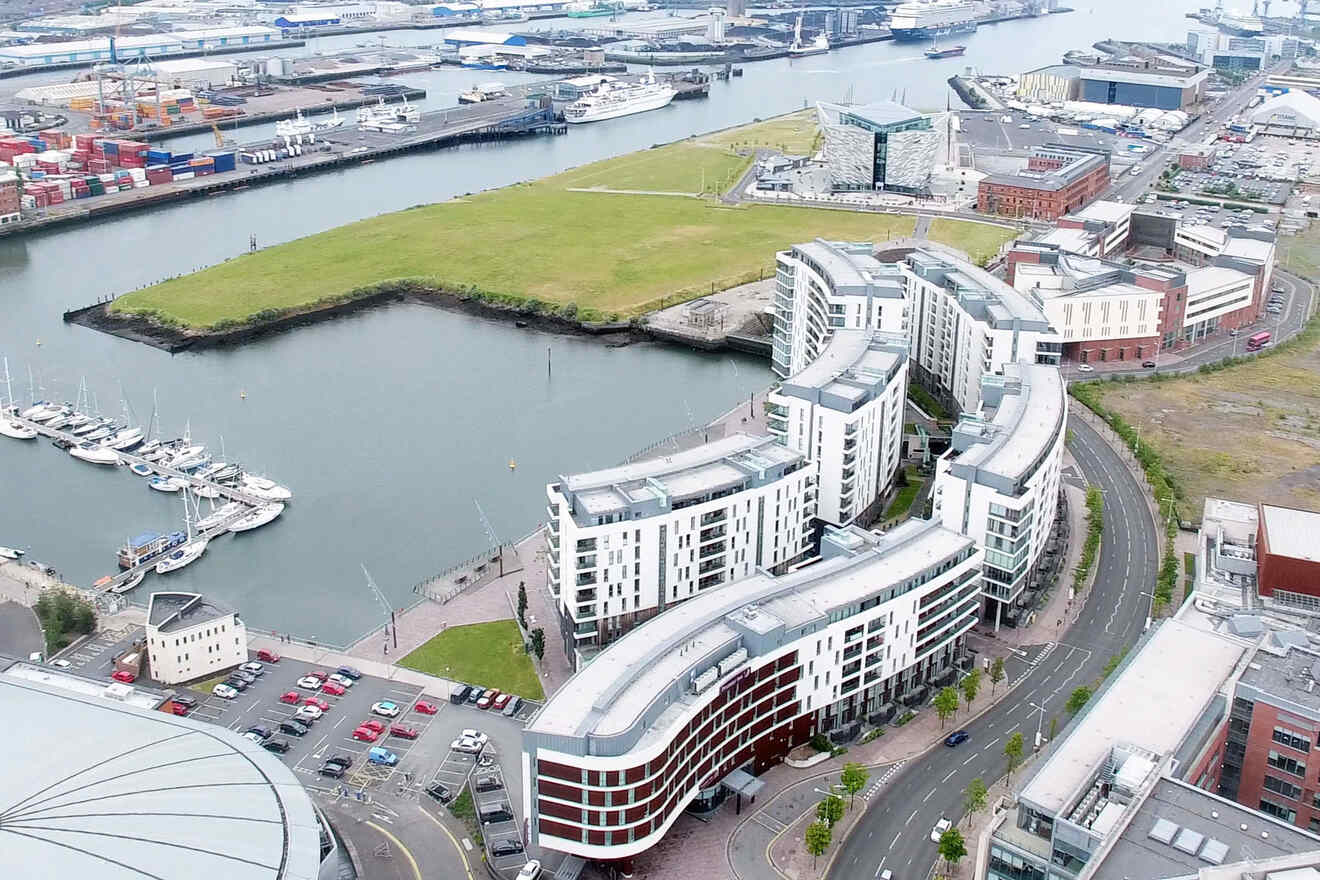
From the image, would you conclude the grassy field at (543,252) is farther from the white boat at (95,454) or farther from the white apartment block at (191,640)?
the white apartment block at (191,640)

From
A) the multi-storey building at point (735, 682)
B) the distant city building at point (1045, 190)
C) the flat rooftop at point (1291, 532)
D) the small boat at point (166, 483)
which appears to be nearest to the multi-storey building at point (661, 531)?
the multi-storey building at point (735, 682)

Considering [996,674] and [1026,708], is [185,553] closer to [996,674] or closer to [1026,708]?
[996,674]

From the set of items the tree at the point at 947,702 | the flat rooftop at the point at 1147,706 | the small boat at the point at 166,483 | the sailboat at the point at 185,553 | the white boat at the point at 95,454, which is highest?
the flat rooftop at the point at 1147,706

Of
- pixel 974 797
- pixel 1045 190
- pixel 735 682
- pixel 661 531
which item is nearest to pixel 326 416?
pixel 661 531

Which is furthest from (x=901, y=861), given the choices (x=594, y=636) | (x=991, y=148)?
(x=991, y=148)

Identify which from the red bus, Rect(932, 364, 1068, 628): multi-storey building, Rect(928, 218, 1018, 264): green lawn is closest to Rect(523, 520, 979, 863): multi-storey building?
Rect(932, 364, 1068, 628): multi-storey building
